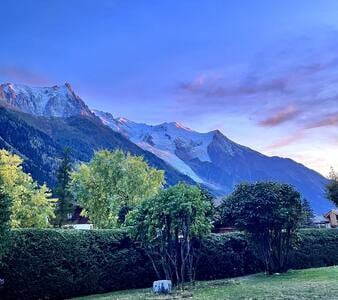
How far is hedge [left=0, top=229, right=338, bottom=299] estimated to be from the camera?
1956 cm

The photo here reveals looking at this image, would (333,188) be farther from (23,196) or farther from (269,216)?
(23,196)

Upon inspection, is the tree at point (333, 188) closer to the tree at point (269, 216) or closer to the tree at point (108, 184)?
the tree at point (269, 216)

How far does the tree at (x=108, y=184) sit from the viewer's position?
181 ft

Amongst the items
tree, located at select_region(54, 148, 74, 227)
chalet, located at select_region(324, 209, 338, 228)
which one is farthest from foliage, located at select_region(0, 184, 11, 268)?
chalet, located at select_region(324, 209, 338, 228)

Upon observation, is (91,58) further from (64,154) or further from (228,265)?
(64,154)

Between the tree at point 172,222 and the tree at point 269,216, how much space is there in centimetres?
426

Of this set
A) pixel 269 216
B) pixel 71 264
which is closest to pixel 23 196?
pixel 71 264

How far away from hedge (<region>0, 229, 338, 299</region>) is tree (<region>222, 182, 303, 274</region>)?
6.51 feet

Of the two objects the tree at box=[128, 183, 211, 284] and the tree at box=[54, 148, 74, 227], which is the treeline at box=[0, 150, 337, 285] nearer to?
the tree at box=[128, 183, 211, 284]

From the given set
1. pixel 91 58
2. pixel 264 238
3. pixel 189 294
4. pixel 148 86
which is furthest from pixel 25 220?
pixel 189 294

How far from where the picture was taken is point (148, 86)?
41312 mm

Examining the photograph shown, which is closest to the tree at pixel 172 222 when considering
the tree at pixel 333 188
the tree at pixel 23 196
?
the tree at pixel 23 196

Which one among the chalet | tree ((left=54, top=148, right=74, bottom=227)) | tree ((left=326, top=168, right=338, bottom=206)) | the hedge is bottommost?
the hedge

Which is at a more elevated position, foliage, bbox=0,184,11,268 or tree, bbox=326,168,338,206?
tree, bbox=326,168,338,206
